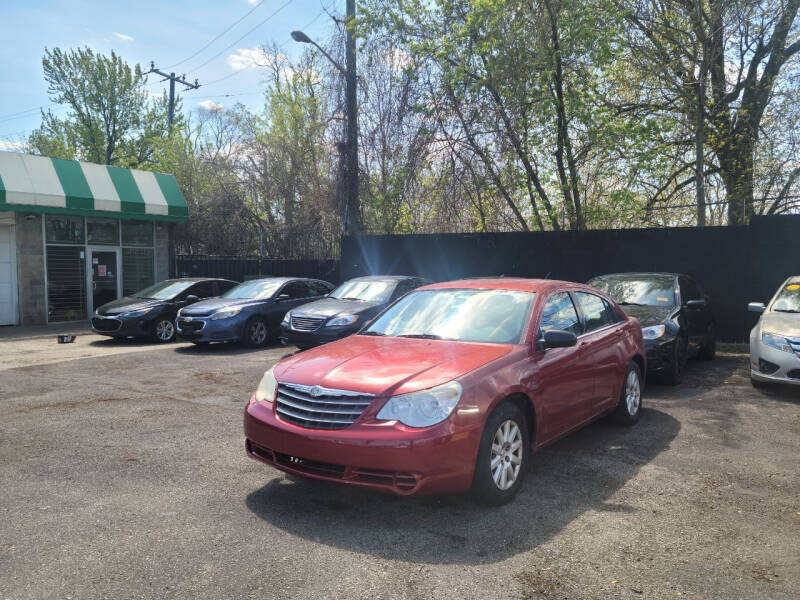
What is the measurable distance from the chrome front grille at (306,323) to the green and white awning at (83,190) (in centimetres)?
928

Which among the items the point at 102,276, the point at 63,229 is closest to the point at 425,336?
the point at 63,229

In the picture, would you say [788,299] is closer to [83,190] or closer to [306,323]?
[306,323]

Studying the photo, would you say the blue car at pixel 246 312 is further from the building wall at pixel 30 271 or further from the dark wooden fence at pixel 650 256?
the building wall at pixel 30 271

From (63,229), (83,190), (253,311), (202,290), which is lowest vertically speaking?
(253,311)

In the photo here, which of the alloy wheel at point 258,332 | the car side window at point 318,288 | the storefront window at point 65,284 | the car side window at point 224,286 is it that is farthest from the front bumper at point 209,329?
the storefront window at point 65,284

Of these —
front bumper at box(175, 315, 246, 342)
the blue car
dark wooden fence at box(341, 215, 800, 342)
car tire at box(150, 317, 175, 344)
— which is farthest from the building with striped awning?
dark wooden fence at box(341, 215, 800, 342)

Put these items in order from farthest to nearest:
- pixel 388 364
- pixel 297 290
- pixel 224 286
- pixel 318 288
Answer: pixel 224 286 → pixel 318 288 → pixel 297 290 → pixel 388 364

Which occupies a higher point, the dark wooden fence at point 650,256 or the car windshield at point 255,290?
the dark wooden fence at point 650,256

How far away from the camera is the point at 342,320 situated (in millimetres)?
10422

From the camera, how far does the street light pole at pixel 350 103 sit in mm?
15578

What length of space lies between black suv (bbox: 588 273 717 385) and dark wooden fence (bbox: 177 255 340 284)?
34.7 ft

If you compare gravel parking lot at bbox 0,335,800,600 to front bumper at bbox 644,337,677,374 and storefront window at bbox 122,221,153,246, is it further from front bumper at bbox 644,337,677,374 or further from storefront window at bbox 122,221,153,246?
storefront window at bbox 122,221,153,246

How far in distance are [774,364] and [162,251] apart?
17.1 meters

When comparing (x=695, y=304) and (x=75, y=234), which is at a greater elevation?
(x=75, y=234)
